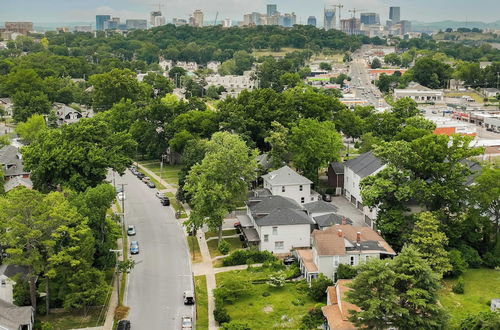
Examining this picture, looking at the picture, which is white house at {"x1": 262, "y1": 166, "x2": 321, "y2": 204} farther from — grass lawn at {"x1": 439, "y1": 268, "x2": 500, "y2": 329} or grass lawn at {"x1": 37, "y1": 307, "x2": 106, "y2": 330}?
grass lawn at {"x1": 37, "y1": 307, "x2": 106, "y2": 330}

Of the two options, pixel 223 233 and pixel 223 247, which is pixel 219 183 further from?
pixel 223 247

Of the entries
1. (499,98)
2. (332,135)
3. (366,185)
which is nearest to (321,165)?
(332,135)

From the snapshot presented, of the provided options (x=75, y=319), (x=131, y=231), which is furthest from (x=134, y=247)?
(x=75, y=319)

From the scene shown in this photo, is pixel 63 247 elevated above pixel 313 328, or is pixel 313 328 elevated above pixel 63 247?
pixel 63 247

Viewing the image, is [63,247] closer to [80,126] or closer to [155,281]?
[155,281]

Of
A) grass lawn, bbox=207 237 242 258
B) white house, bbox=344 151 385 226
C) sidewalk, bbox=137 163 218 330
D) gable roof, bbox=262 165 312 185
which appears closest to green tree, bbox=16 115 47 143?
sidewalk, bbox=137 163 218 330
